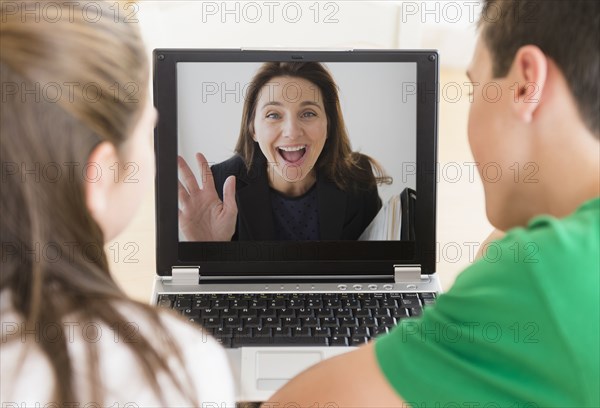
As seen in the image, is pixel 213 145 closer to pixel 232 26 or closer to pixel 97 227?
pixel 97 227

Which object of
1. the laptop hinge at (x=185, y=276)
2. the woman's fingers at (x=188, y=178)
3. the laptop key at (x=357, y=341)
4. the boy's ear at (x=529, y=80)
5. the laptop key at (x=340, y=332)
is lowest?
the laptop key at (x=357, y=341)

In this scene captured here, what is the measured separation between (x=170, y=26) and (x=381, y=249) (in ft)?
2.66

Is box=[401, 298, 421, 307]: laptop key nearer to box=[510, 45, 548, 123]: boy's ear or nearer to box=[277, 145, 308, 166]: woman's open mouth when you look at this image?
box=[277, 145, 308, 166]: woman's open mouth

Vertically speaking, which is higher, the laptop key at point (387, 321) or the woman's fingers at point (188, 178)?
the woman's fingers at point (188, 178)

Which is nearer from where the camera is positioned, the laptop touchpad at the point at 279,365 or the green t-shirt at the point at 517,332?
the green t-shirt at the point at 517,332

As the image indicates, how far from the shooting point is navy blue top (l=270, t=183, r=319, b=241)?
1.16 meters

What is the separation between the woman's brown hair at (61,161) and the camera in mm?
657

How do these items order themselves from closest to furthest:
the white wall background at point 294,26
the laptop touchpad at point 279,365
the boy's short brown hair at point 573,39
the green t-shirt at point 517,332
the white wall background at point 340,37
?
the green t-shirt at point 517,332 → the boy's short brown hair at point 573,39 → the laptop touchpad at point 279,365 → the white wall background at point 340,37 → the white wall background at point 294,26

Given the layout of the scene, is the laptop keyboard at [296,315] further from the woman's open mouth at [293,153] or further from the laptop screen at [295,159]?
the woman's open mouth at [293,153]

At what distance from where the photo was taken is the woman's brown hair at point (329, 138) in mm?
1149

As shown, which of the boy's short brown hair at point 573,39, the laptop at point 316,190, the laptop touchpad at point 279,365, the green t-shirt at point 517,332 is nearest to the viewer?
the green t-shirt at point 517,332

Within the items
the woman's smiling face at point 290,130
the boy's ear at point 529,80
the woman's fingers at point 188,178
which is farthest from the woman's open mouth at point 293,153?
the boy's ear at point 529,80

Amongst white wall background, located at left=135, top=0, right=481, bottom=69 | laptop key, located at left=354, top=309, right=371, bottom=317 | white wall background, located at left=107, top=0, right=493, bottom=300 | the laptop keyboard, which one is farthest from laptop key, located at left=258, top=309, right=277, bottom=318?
white wall background, located at left=135, top=0, right=481, bottom=69

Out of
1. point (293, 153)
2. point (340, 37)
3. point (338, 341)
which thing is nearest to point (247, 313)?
point (338, 341)
